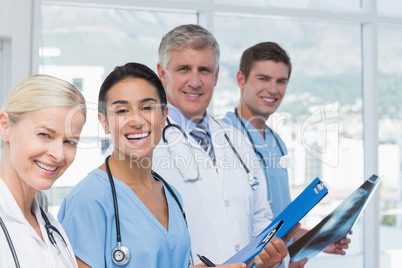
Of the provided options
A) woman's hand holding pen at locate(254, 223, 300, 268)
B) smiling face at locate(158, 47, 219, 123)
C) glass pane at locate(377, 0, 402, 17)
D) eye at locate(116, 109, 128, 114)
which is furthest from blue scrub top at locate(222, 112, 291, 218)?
glass pane at locate(377, 0, 402, 17)

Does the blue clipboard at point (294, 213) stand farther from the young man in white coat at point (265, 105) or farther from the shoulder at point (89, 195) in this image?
the young man in white coat at point (265, 105)

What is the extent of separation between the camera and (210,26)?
2979 mm

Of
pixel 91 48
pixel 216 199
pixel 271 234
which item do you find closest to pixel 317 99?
pixel 91 48

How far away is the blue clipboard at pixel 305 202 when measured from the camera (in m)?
1.28

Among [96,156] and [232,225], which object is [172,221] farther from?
[96,156]

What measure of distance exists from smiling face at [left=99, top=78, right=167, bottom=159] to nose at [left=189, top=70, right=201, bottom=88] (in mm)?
456

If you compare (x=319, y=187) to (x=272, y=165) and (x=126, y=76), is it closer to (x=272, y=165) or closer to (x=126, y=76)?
(x=126, y=76)

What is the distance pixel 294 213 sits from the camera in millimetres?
1313

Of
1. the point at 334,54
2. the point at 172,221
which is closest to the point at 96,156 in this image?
the point at 172,221

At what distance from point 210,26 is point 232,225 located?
60.7 inches

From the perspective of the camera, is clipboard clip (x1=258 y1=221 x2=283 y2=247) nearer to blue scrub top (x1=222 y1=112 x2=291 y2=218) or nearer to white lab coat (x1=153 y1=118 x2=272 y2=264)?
white lab coat (x1=153 y1=118 x2=272 y2=264)

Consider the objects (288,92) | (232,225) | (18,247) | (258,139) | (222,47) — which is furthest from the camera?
(288,92)

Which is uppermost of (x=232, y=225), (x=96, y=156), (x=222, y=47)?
(x=222, y=47)

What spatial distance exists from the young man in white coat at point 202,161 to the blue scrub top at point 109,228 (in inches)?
15.5
